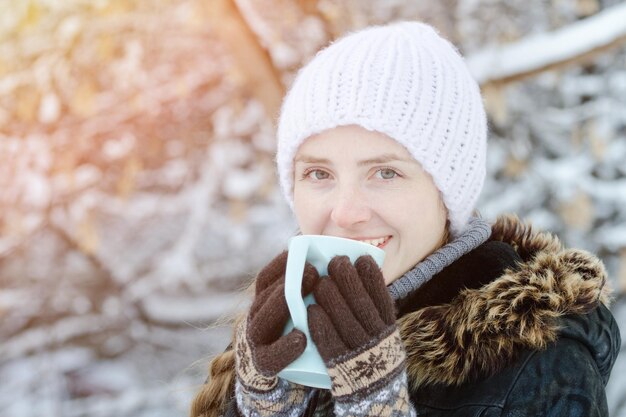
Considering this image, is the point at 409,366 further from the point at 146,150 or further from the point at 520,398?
the point at 146,150

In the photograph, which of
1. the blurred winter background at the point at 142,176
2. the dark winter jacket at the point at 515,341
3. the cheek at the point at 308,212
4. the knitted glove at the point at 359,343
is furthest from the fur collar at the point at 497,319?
the blurred winter background at the point at 142,176

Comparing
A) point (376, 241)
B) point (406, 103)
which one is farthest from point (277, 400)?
point (406, 103)

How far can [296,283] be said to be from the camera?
881mm

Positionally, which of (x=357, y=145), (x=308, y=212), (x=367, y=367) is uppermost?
(x=357, y=145)

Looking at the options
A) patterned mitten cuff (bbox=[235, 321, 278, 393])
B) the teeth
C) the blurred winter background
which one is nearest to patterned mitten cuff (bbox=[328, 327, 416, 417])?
patterned mitten cuff (bbox=[235, 321, 278, 393])

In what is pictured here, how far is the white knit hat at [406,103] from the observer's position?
108 cm

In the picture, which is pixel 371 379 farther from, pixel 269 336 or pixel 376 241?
pixel 376 241

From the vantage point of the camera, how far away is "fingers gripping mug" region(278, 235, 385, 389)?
0.88m

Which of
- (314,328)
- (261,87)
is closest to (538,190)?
(261,87)

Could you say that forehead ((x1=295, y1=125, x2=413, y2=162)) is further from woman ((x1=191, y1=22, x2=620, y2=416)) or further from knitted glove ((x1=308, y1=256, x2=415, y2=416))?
knitted glove ((x1=308, y1=256, x2=415, y2=416))

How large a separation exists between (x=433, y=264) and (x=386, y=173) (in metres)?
0.18

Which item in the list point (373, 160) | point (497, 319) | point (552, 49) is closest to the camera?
point (497, 319)

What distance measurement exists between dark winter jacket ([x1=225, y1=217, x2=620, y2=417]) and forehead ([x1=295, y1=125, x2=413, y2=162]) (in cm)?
26

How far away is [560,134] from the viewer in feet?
7.59
